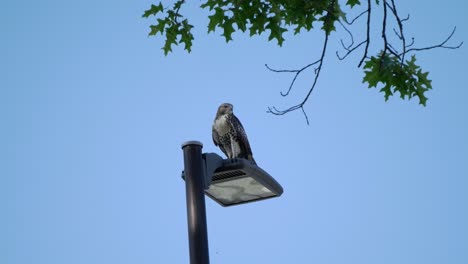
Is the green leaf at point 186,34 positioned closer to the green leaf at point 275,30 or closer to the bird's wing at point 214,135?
the green leaf at point 275,30

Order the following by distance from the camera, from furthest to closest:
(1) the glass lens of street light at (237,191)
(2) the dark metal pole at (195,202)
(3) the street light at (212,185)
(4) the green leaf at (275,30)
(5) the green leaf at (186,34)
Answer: (5) the green leaf at (186,34) < (4) the green leaf at (275,30) < (1) the glass lens of street light at (237,191) < (3) the street light at (212,185) < (2) the dark metal pole at (195,202)

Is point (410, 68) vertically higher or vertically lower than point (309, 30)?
lower

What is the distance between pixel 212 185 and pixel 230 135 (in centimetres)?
500

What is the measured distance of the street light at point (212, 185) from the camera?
4027mm

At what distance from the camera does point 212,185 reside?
5.05 meters

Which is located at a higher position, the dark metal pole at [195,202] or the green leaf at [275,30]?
the green leaf at [275,30]

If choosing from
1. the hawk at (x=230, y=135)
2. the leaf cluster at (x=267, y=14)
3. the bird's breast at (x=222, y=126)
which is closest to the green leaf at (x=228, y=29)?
the leaf cluster at (x=267, y=14)

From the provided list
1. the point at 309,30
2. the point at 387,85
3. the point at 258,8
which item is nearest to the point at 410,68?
the point at 387,85

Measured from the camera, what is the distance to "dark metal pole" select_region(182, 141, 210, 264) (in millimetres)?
3925

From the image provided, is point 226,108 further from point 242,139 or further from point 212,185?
point 212,185

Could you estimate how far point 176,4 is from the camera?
19.2ft

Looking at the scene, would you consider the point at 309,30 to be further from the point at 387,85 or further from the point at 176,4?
the point at 176,4

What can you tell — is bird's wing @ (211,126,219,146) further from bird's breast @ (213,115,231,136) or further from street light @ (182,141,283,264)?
street light @ (182,141,283,264)

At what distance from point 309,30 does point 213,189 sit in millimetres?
1498
